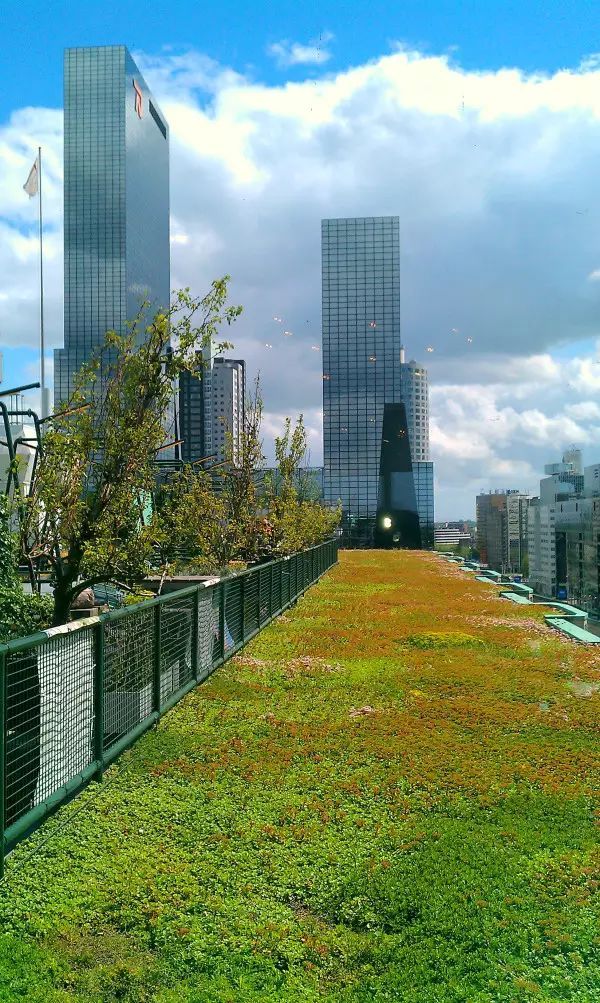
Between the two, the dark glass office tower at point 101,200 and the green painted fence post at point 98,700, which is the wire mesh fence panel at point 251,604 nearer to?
the green painted fence post at point 98,700

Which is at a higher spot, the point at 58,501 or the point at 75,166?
the point at 75,166

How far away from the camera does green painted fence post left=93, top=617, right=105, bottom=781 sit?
20.6 ft

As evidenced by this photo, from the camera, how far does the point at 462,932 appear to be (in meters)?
4.31

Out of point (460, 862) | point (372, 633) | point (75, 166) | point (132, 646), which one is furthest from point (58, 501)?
point (75, 166)

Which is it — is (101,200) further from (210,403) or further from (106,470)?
(106,470)

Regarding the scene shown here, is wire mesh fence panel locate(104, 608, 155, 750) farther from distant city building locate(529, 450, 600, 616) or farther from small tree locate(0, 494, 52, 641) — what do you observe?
distant city building locate(529, 450, 600, 616)

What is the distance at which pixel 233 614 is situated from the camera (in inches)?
487

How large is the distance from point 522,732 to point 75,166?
673 feet

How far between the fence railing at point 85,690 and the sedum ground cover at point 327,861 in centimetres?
34

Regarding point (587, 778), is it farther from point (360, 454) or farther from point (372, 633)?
point (360, 454)

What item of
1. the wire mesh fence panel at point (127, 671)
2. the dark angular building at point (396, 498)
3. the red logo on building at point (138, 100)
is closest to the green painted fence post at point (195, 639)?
the wire mesh fence panel at point (127, 671)

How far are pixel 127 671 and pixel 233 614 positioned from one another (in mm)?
5178

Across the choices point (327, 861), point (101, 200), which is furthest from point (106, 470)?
point (101, 200)

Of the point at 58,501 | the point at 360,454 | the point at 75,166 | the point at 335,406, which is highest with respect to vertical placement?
the point at 75,166
